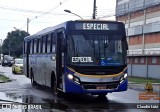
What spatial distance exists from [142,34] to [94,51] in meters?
45.3

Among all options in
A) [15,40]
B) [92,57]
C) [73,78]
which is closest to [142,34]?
[92,57]

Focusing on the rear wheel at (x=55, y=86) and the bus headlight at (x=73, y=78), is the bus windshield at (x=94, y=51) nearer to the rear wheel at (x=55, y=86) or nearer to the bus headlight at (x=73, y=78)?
the bus headlight at (x=73, y=78)

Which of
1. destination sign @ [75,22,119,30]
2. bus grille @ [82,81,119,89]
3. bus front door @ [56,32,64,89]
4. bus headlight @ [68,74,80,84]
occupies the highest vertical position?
destination sign @ [75,22,119,30]

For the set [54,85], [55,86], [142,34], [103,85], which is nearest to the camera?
[103,85]

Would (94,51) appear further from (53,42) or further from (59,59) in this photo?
(53,42)

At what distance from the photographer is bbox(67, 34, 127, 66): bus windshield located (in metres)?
14.9

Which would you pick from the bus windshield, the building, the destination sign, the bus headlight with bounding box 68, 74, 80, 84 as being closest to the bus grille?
the bus headlight with bounding box 68, 74, 80, 84

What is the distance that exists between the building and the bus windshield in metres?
28.2

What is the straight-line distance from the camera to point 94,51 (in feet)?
49.2

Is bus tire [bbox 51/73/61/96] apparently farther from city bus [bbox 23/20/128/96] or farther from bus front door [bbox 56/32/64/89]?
city bus [bbox 23/20/128/96]

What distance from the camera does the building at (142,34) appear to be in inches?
1789

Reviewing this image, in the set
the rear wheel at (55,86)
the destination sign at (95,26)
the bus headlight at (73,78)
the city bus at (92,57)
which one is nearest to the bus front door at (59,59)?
the city bus at (92,57)

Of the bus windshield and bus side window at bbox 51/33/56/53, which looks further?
bus side window at bbox 51/33/56/53

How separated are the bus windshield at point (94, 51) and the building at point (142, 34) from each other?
28.2 meters
